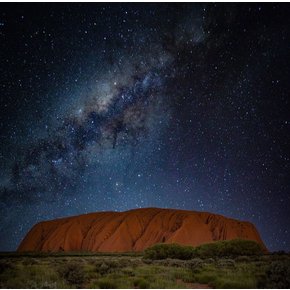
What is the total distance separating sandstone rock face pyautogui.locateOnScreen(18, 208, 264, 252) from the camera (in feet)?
121

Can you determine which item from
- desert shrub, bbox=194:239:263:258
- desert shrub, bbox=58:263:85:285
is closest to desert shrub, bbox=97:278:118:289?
desert shrub, bbox=58:263:85:285

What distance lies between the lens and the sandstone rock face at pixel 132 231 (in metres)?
36.9

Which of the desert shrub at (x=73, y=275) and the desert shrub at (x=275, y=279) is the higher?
the desert shrub at (x=73, y=275)

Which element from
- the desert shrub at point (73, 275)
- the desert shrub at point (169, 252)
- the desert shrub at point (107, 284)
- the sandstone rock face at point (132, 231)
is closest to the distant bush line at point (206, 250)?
the desert shrub at point (169, 252)

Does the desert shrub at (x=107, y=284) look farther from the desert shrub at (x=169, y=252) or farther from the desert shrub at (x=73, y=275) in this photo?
the desert shrub at (x=169, y=252)

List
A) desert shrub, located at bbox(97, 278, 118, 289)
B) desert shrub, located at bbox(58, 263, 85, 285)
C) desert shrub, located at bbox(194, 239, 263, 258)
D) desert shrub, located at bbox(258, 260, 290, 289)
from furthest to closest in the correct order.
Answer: desert shrub, located at bbox(194, 239, 263, 258) → desert shrub, located at bbox(58, 263, 85, 285) → desert shrub, located at bbox(258, 260, 290, 289) → desert shrub, located at bbox(97, 278, 118, 289)

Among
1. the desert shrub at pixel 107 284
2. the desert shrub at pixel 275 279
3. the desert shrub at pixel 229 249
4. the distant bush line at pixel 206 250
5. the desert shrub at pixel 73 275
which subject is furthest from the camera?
the desert shrub at pixel 229 249

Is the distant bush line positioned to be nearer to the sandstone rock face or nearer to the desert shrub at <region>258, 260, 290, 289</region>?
the desert shrub at <region>258, 260, 290, 289</region>

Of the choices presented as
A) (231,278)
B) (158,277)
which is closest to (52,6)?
(158,277)

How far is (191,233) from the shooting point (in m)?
37.3

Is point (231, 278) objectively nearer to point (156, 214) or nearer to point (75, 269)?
point (75, 269)

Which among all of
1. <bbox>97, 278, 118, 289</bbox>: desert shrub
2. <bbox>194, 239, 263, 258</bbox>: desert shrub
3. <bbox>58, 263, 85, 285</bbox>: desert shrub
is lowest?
<bbox>194, 239, 263, 258</bbox>: desert shrub

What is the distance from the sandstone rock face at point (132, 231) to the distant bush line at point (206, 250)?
1142 centimetres

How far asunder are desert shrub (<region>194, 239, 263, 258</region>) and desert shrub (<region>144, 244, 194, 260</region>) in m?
0.71
